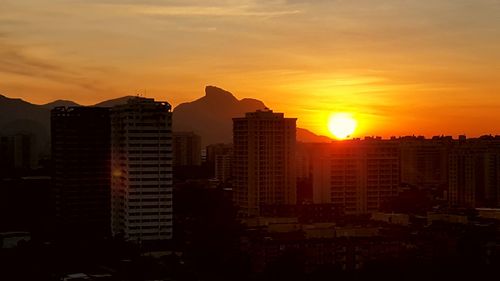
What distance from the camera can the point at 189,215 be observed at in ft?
61.4

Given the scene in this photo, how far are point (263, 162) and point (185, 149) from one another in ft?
46.2

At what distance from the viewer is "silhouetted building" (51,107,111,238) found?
1681 centimetres

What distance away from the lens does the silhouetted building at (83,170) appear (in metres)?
16.8

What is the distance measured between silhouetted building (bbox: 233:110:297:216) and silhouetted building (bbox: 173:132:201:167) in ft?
41.7

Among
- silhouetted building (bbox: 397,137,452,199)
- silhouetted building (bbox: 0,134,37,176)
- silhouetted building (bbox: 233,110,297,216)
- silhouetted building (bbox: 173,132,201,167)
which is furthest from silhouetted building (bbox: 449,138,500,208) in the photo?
silhouetted building (bbox: 0,134,37,176)

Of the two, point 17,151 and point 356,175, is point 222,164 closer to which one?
point 17,151

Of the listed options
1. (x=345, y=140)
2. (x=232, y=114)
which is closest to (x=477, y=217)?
(x=345, y=140)

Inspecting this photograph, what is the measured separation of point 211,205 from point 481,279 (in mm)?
9452

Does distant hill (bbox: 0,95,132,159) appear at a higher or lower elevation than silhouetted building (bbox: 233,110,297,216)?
higher

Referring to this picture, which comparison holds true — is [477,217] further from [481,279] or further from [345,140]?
[481,279]

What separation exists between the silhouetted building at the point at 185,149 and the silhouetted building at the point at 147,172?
56.6ft

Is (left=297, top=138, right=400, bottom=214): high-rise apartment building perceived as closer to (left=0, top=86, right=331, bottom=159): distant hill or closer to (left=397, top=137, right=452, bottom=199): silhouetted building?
(left=397, top=137, right=452, bottom=199): silhouetted building

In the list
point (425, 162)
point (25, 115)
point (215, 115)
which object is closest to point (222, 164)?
point (425, 162)

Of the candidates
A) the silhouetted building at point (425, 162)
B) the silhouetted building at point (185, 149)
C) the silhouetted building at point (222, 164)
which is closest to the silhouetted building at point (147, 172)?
the silhouetted building at point (222, 164)
